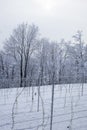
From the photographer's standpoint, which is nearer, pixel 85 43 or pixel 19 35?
pixel 19 35

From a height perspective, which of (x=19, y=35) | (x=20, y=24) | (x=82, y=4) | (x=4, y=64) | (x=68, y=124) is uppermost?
(x=20, y=24)

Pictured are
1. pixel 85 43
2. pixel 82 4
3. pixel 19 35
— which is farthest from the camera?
pixel 85 43

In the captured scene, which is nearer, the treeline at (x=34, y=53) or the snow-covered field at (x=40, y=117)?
the snow-covered field at (x=40, y=117)

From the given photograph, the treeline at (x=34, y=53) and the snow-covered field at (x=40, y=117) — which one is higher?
the treeline at (x=34, y=53)

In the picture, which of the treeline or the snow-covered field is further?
the treeline

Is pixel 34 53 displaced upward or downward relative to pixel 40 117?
upward

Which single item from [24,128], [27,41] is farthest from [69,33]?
[24,128]

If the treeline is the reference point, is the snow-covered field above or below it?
below

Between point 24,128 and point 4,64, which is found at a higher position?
point 4,64

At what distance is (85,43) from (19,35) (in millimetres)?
6140

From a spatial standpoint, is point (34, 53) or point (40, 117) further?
point (34, 53)

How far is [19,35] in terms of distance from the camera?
53.4ft

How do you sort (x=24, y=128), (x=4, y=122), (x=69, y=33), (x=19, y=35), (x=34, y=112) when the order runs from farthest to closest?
1. (x=69, y=33)
2. (x=19, y=35)
3. (x=34, y=112)
4. (x=4, y=122)
5. (x=24, y=128)

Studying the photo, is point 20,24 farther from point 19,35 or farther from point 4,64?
point 4,64
